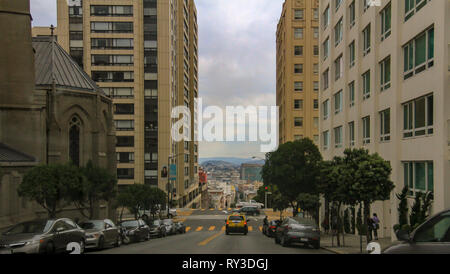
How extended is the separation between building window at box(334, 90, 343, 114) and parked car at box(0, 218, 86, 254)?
28.0m

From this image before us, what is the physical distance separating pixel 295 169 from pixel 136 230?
15.2 meters

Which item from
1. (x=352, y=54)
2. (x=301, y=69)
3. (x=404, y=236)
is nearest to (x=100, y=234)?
(x=404, y=236)

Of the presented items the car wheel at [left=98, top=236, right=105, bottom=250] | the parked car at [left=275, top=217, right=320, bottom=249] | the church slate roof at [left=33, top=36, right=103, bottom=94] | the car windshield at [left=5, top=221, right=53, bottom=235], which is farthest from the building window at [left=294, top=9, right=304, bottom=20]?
the car windshield at [left=5, top=221, right=53, bottom=235]

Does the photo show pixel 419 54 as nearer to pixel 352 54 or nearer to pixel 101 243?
pixel 352 54

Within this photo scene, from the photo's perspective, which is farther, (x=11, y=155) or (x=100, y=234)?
(x=11, y=155)

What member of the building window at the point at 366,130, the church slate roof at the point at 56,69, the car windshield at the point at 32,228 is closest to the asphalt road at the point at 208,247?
the car windshield at the point at 32,228

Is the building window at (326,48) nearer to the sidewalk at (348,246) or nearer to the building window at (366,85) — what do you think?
the building window at (366,85)

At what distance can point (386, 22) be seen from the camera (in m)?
25.6

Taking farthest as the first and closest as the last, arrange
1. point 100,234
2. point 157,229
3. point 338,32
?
point 338,32 → point 157,229 → point 100,234
